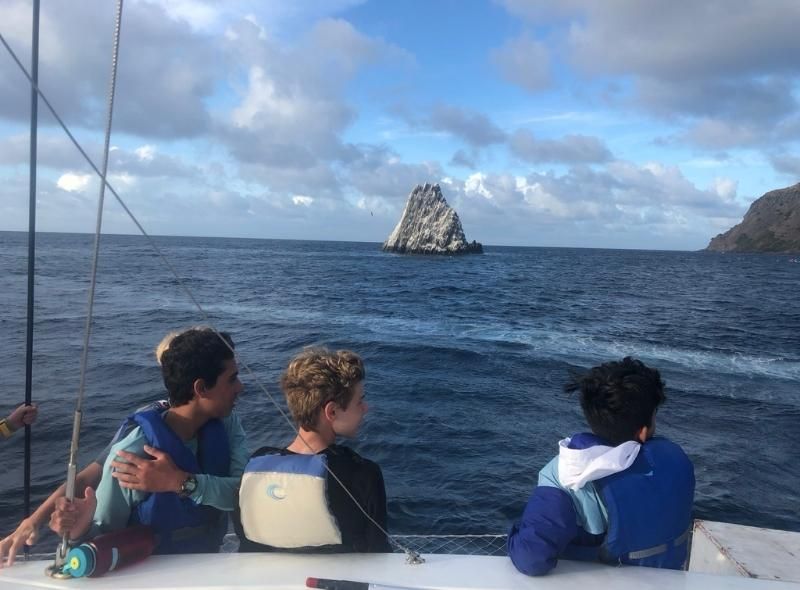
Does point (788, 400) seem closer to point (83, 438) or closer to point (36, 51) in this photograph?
point (83, 438)

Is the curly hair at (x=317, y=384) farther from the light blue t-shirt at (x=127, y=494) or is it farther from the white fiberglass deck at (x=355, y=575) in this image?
the white fiberglass deck at (x=355, y=575)

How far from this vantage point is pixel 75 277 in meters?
39.4

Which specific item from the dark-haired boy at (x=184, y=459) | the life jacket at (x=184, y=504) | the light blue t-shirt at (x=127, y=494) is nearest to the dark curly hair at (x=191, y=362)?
the dark-haired boy at (x=184, y=459)

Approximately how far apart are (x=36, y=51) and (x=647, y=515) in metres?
3.45

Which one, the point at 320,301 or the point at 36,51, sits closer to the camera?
the point at 36,51

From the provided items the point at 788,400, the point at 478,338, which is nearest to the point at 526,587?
the point at 788,400

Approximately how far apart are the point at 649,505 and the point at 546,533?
0.46 metres

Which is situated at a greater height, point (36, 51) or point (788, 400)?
point (36, 51)

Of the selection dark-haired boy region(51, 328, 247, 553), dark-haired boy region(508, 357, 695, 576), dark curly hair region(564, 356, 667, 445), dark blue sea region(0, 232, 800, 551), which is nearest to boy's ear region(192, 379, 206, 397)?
dark-haired boy region(51, 328, 247, 553)

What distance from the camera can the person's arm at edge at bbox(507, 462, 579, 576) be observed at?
2.60m

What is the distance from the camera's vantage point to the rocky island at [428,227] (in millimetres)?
114688

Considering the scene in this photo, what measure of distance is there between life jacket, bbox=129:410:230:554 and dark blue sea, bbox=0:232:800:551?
15.3 feet

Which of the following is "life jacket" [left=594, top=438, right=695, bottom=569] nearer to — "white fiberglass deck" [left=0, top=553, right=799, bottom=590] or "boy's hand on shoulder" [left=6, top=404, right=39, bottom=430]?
"white fiberglass deck" [left=0, top=553, right=799, bottom=590]

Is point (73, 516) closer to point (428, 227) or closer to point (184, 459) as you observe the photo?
point (184, 459)
